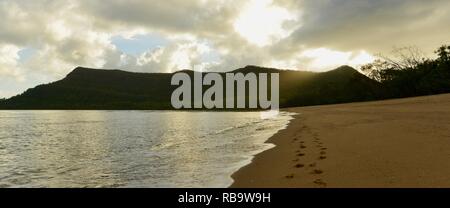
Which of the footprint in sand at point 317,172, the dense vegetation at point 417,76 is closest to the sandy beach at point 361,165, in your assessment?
the footprint in sand at point 317,172

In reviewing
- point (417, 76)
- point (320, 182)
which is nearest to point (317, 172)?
point (320, 182)

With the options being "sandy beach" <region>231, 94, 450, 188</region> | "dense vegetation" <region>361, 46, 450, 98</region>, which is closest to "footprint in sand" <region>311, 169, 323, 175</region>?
"sandy beach" <region>231, 94, 450, 188</region>

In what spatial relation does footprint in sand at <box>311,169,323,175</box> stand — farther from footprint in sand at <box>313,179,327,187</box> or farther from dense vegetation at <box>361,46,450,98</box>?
dense vegetation at <box>361,46,450,98</box>

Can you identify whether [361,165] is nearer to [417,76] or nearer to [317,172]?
[317,172]

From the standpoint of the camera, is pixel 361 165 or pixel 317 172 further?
pixel 361 165

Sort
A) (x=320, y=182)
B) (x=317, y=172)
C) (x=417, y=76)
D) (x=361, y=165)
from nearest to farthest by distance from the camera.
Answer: (x=320, y=182)
(x=317, y=172)
(x=361, y=165)
(x=417, y=76)

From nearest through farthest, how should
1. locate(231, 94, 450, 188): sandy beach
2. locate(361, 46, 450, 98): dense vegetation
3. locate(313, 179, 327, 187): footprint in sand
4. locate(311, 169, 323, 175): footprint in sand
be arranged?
locate(231, 94, 450, 188): sandy beach < locate(313, 179, 327, 187): footprint in sand < locate(311, 169, 323, 175): footprint in sand < locate(361, 46, 450, 98): dense vegetation

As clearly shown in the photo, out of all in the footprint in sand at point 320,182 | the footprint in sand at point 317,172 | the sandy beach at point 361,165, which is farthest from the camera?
the footprint in sand at point 317,172

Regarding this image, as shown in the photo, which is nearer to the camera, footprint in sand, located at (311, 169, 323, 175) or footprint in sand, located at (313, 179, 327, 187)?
footprint in sand, located at (313, 179, 327, 187)

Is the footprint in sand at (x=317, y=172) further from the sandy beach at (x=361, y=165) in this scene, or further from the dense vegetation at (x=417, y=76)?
the dense vegetation at (x=417, y=76)
